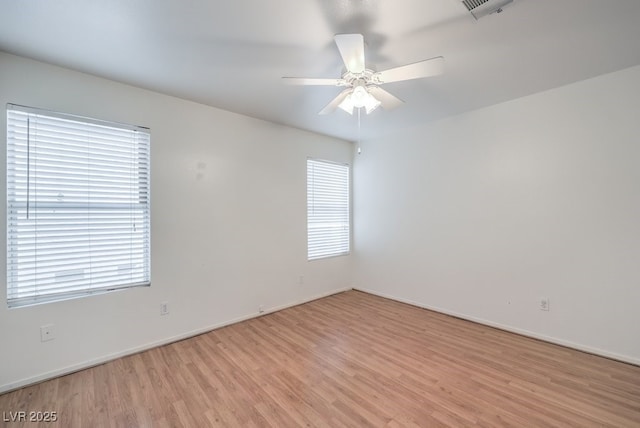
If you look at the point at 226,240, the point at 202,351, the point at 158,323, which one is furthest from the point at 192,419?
the point at 226,240

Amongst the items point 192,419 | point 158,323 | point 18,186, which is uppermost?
point 18,186

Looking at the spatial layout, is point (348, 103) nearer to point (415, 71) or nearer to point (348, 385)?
point (415, 71)

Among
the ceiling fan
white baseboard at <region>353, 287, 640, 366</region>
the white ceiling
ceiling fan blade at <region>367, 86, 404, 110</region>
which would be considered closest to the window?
the white ceiling

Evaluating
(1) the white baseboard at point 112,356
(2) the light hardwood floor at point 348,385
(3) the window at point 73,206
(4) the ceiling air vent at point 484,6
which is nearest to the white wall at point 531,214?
(2) the light hardwood floor at point 348,385

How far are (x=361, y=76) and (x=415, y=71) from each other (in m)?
0.37

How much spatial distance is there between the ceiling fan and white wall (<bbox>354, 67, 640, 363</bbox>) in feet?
5.43

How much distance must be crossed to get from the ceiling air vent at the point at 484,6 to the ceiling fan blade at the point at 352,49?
0.64 meters

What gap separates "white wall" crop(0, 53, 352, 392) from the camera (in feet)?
6.86

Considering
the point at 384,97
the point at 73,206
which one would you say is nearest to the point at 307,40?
the point at 384,97

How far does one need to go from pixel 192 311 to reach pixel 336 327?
1.63 m

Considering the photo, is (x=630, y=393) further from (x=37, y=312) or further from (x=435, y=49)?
(x=37, y=312)

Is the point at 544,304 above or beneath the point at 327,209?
beneath

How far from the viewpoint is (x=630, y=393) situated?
1.90 metres

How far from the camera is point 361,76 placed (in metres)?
1.90
